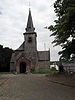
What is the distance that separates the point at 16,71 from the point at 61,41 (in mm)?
45813

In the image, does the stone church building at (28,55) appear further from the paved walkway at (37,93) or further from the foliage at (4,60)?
the paved walkway at (37,93)

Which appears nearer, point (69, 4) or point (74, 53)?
point (69, 4)

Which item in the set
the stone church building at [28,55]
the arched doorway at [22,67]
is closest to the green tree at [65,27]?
the stone church building at [28,55]

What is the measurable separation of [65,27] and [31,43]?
161 feet

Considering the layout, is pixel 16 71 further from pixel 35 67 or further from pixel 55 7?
pixel 55 7

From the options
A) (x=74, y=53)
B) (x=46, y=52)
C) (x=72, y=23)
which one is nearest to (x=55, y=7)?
(x=72, y=23)

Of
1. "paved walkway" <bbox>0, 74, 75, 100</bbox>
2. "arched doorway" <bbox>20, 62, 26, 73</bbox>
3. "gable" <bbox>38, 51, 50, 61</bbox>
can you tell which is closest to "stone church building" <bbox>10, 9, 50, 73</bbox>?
"arched doorway" <bbox>20, 62, 26, 73</bbox>

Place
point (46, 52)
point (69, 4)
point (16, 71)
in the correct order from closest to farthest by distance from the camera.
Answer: point (69, 4), point (16, 71), point (46, 52)

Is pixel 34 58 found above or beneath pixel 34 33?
beneath

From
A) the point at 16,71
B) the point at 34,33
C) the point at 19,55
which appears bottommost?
the point at 16,71

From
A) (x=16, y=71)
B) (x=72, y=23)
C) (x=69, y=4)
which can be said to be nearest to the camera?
(x=69, y=4)

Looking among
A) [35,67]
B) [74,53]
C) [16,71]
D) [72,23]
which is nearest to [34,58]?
[35,67]

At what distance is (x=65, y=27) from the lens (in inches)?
725

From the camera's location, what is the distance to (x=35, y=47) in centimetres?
6700
